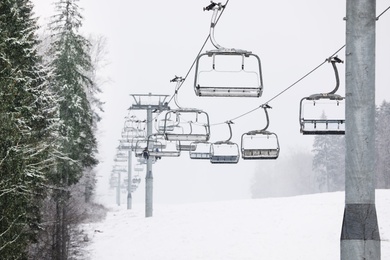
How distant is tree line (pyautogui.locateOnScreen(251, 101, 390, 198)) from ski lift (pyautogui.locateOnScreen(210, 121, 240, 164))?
2224 inches

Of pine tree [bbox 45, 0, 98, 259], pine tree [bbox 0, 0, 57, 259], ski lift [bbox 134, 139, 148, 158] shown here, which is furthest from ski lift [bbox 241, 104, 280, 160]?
ski lift [bbox 134, 139, 148, 158]

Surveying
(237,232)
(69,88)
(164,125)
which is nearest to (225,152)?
(164,125)

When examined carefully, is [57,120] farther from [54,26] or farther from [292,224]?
[292,224]

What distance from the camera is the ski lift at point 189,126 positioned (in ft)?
52.6

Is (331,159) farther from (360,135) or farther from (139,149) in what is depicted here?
(360,135)

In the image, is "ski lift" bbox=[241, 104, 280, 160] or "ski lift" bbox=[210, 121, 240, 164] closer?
"ski lift" bbox=[241, 104, 280, 160]

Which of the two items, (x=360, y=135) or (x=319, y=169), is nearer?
(x=360, y=135)

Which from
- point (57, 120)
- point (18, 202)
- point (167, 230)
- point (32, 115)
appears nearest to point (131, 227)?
point (167, 230)

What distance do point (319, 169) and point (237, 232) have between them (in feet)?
231

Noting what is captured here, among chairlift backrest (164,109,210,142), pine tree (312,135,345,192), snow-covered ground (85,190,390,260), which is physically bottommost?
snow-covered ground (85,190,390,260)

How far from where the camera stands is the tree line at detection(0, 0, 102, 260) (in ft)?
49.6

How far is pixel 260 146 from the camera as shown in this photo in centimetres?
1689

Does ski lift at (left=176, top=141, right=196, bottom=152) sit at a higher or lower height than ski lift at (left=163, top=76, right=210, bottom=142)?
lower

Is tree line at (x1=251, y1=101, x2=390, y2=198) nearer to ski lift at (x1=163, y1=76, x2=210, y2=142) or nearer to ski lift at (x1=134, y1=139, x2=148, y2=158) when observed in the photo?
ski lift at (x1=134, y1=139, x2=148, y2=158)
